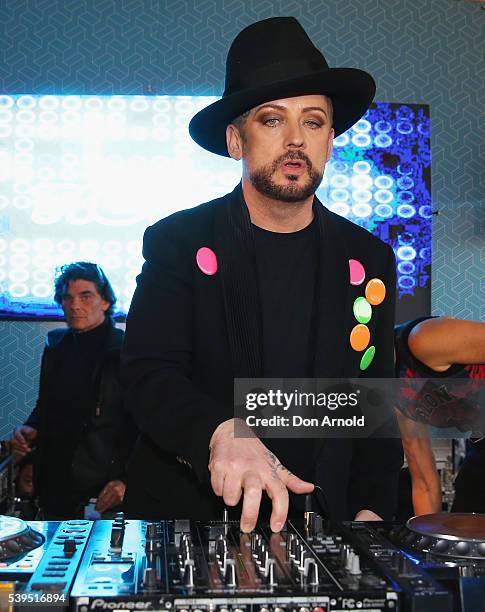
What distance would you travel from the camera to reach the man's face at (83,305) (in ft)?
10.9

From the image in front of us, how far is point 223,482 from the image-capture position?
949mm

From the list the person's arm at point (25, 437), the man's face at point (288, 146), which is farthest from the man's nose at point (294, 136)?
the person's arm at point (25, 437)

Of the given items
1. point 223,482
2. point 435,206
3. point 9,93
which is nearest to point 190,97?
point 9,93

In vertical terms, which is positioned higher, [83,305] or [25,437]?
[83,305]

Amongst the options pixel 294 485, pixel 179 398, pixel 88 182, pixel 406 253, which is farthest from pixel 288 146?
pixel 406 253

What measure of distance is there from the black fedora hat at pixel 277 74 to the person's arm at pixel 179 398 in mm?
255

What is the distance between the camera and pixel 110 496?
2.85 metres

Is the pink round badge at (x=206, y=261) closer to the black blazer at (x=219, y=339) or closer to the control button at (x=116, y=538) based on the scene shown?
the black blazer at (x=219, y=339)

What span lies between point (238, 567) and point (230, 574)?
5cm

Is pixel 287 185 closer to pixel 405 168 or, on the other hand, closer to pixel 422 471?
pixel 422 471

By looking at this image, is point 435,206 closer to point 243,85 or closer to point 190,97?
point 190,97

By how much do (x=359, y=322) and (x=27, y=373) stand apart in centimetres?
295

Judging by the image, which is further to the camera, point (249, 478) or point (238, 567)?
point (249, 478)

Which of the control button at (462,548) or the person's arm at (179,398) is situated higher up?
the person's arm at (179,398)
